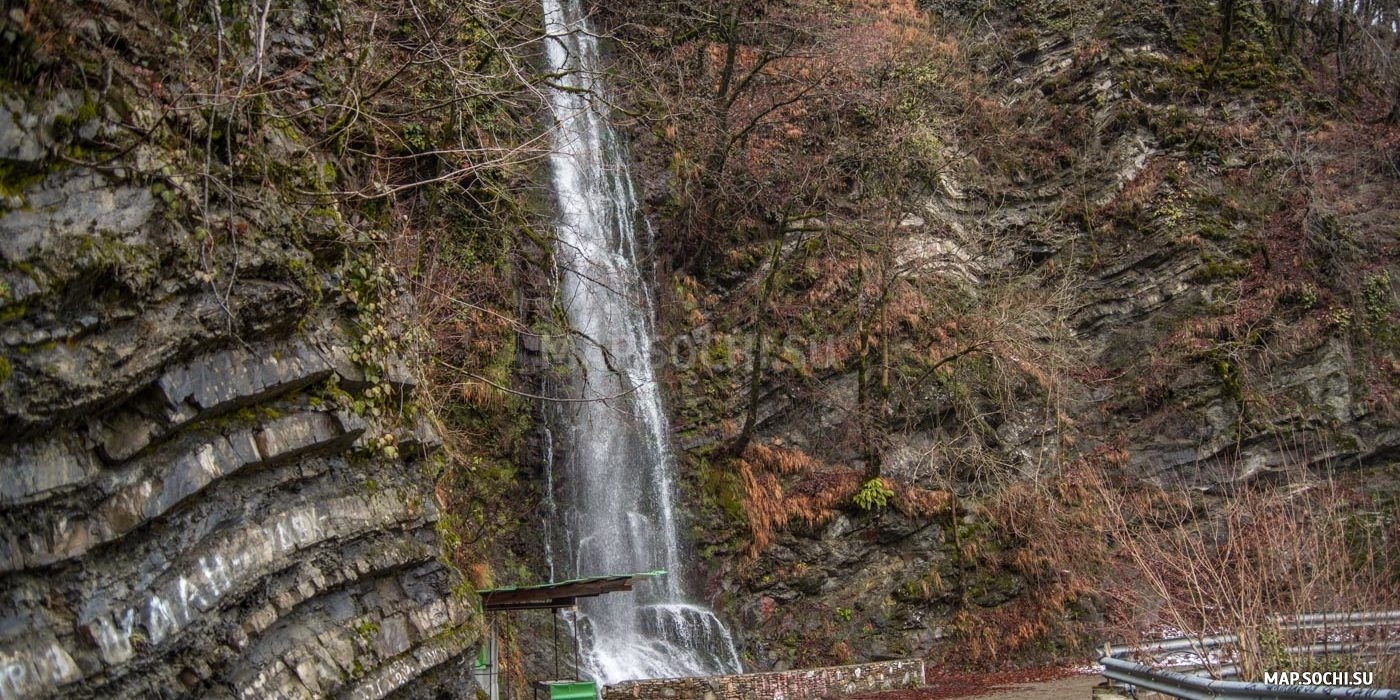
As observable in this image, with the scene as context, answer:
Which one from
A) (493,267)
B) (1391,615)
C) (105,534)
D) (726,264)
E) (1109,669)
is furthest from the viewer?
(726,264)

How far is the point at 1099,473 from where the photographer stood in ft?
56.1

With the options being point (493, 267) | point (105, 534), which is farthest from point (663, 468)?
point (105, 534)

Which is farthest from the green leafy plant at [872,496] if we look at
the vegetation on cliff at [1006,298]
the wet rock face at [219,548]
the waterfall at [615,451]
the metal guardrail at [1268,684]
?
the wet rock face at [219,548]

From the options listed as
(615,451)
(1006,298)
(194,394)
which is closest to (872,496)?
(1006,298)

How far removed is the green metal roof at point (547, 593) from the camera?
29.3ft

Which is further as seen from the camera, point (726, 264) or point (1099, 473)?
point (726, 264)

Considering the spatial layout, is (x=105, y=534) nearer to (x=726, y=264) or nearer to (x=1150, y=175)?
(x=726, y=264)

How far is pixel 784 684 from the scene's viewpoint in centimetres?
1207

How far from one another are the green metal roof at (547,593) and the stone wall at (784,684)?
6.75 ft

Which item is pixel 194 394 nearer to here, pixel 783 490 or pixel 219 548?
pixel 219 548

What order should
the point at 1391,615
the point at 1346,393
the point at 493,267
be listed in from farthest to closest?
1. the point at 1346,393
2. the point at 493,267
3. the point at 1391,615

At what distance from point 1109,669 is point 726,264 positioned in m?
11.4

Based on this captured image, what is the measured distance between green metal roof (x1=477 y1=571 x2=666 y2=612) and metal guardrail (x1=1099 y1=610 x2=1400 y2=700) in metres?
4.14

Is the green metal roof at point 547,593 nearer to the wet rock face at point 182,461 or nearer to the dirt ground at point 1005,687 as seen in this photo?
the wet rock face at point 182,461
